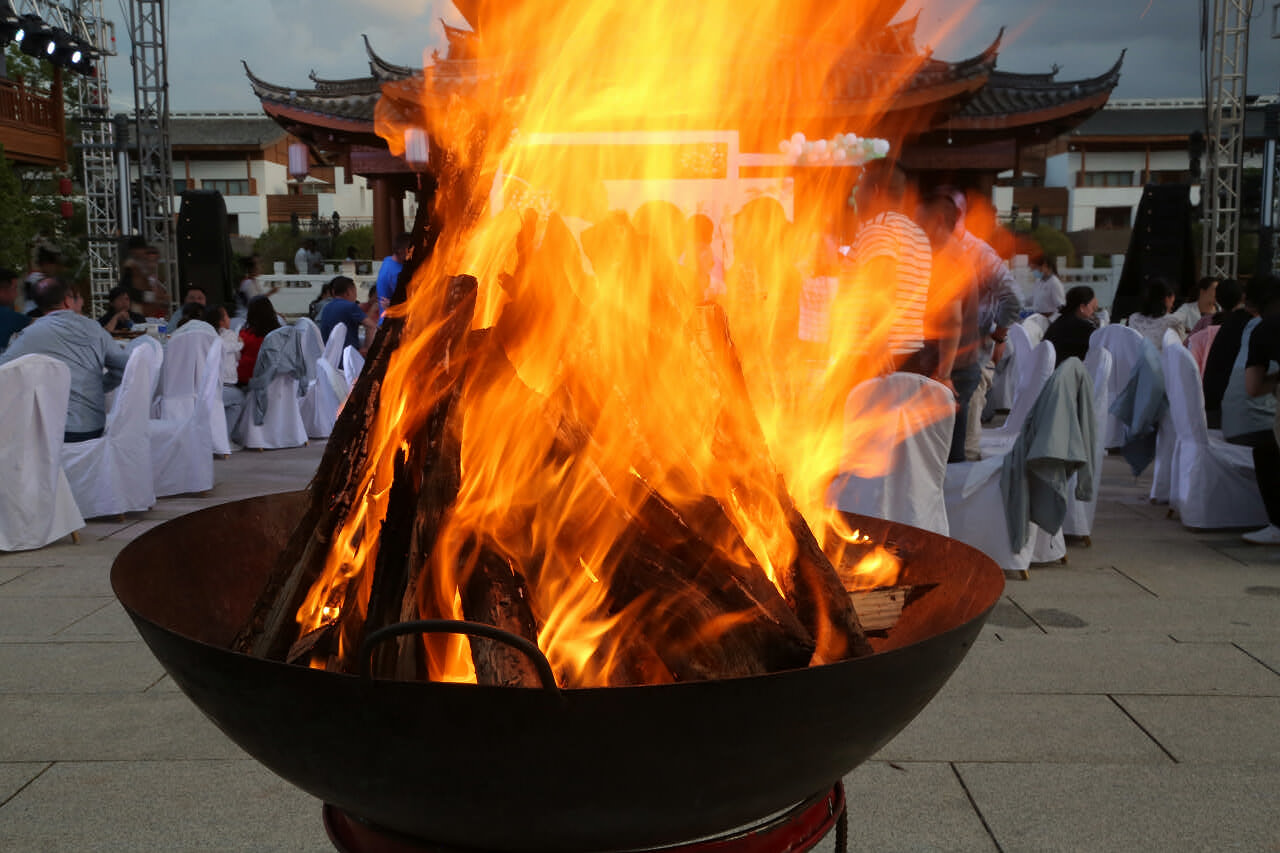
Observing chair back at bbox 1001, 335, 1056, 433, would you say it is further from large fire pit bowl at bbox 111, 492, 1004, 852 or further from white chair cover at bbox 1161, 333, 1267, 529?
large fire pit bowl at bbox 111, 492, 1004, 852

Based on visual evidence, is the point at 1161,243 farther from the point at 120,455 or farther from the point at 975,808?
the point at 975,808

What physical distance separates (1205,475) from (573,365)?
4729mm

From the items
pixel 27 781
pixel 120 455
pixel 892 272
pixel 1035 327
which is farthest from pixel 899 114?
pixel 27 781

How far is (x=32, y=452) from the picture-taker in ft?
15.6

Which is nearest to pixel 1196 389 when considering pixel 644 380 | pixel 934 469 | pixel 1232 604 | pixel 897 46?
pixel 1232 604

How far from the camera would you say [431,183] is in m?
1.85

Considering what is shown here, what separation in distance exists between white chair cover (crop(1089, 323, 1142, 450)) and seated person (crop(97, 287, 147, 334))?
7714 millimetres

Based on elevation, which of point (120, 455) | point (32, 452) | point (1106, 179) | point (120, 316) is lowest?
point (120, 455)

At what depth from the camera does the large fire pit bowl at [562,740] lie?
1.13 metres

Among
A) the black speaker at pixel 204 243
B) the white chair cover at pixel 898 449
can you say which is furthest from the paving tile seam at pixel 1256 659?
the black speaker at pixel 204 243

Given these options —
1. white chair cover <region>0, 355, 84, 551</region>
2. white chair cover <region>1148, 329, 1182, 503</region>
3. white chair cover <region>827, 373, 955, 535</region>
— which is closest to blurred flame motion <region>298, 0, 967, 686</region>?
white chair cover <region>827, 373, 955, 535</region>

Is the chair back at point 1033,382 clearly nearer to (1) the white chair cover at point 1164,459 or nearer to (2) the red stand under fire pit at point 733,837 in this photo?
(1) the white chair cover at point 1164,459

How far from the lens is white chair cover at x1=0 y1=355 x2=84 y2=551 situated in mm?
4641

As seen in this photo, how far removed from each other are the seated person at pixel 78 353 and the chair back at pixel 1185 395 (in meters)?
5.62
